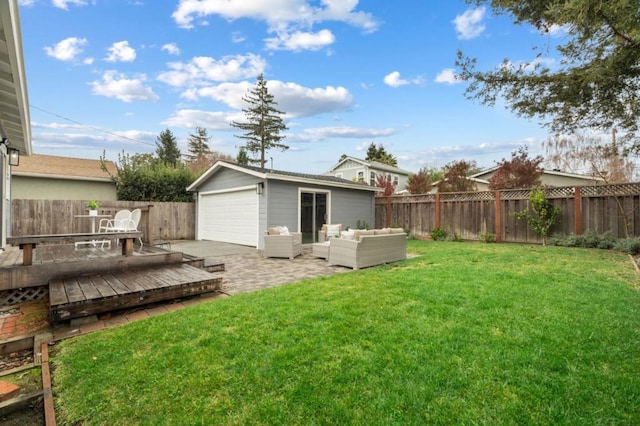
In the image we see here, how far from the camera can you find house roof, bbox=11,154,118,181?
14.0m

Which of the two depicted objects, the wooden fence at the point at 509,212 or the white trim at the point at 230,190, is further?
the white trim at the point at 230,190

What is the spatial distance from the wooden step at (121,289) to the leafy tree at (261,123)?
25.2 metres

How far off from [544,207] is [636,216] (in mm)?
2116

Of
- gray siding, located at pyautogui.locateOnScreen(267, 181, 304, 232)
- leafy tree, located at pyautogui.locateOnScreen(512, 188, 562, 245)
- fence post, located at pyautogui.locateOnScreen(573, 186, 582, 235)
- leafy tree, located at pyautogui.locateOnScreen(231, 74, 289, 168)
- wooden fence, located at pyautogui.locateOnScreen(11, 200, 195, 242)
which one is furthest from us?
leafy tree, located at pyautogui.locateOnScreen(231, 74, 289, 168)

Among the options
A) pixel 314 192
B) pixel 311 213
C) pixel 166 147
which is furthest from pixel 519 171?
pixel 166 147

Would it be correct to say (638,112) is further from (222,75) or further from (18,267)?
(222,75)

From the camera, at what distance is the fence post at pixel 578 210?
9523mm

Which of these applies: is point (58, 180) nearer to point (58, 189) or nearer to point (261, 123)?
point (58, 189)

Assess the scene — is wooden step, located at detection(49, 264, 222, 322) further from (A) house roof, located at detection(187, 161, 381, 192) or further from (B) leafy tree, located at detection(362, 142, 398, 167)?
(B) leafy tree, located at detection(362, 142, 398, 167)

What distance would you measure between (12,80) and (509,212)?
42.4 feet

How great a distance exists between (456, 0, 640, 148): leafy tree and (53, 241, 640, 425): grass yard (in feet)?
11.5

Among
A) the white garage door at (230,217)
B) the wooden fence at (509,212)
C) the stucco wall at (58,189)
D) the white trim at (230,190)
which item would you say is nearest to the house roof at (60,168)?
the stucco wall at (58,189)

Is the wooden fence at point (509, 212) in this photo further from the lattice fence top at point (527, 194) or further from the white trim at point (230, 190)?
the white trim at point (230, 190)

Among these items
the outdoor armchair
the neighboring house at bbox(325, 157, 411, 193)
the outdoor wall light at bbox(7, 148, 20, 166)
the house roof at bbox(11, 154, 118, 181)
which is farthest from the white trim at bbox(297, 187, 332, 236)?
the neighboring house at bbox(325, 157, 411, 193)
